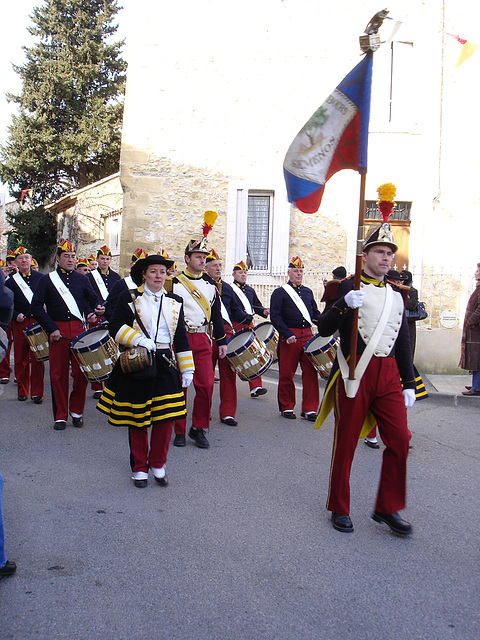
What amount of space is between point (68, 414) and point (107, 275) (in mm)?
3279

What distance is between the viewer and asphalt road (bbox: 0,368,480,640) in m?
2.88

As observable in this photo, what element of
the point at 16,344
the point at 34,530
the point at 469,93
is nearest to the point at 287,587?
the point at 34,530

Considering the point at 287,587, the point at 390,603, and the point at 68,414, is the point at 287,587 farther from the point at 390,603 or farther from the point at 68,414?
the point at 68,414

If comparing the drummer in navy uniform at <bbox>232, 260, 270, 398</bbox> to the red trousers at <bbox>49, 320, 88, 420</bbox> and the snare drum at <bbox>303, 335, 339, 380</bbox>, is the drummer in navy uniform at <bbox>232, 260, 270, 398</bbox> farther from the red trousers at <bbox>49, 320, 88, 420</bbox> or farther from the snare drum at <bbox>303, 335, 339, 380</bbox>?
the red trousers at <bbox>49, 320, 88, 420</bbox>

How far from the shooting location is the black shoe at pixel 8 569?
127 inches

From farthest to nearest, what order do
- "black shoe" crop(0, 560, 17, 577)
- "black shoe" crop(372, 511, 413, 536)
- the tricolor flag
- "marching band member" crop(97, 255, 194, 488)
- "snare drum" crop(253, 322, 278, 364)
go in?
"snare drum" crop(253, 322, 278, 364) < "marching band member" crop(97, 255, 194, 488) < the tricolor flag < "black shoe" crop(372, 511, 413, 536) < "black shoe" crop(0, 560, 17, 577)

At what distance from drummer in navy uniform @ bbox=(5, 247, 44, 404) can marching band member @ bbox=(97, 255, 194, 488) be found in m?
3.65

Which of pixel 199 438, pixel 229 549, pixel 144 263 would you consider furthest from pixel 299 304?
pixel 229 549

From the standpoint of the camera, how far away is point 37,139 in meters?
26.8

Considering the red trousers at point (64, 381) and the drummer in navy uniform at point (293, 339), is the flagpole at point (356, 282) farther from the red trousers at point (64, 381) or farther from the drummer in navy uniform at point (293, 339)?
the red trousers at point (64, 381)

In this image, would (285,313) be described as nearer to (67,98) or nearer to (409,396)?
(409,396)

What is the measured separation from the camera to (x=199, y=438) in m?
6.10

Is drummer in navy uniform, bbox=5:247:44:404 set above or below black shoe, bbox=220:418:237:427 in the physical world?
above

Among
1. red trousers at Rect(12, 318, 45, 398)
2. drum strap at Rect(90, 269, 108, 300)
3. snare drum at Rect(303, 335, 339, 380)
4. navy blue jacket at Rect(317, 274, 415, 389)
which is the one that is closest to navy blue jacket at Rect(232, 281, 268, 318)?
snare drum at Rect(303, 335, 339, 380)
